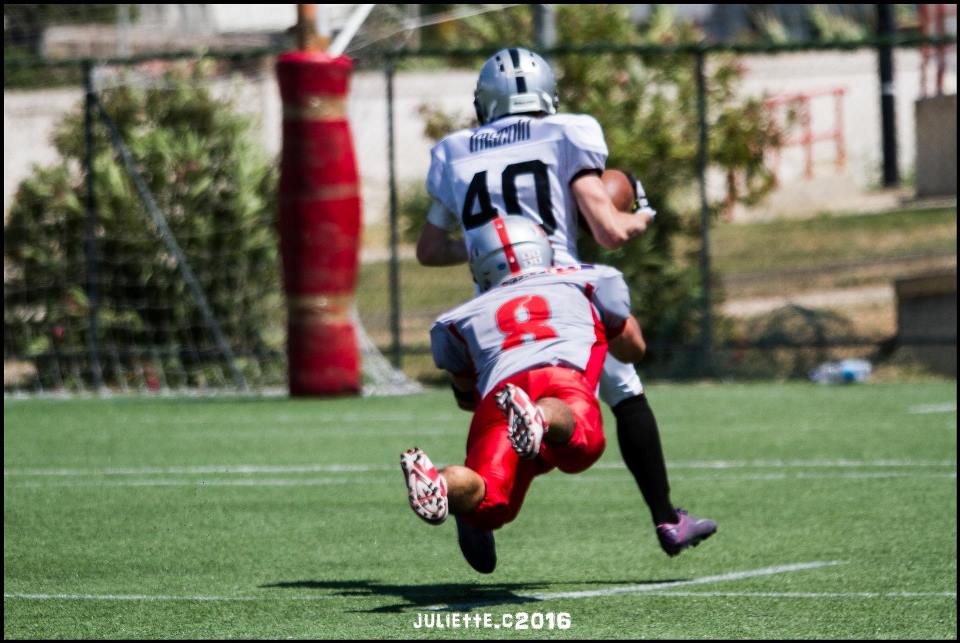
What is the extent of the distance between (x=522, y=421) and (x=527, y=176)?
1.19 metres

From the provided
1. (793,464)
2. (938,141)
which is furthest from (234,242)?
(793,464)

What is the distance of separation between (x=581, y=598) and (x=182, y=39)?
14.5 m

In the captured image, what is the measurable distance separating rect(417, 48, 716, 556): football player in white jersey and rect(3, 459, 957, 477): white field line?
10.4 ft

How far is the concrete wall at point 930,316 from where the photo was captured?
47.4ft

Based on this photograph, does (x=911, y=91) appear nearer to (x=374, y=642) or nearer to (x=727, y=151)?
(x=727, y=151)

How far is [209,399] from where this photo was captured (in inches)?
542

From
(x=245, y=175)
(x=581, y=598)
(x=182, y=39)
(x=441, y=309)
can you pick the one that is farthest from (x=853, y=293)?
(x=581, y=598)

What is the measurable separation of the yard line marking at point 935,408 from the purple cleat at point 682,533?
571 cm

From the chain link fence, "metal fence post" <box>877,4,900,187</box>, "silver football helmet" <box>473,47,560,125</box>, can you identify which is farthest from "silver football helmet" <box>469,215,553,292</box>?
"metal fence post" <box>877,4,900,187</box>

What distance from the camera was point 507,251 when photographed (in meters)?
5.36

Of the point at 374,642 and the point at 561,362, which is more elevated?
the point at 561,362

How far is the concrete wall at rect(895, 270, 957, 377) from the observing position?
14461 millimetres

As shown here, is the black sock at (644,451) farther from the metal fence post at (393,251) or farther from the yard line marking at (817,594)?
the metal fence post at (393,251)

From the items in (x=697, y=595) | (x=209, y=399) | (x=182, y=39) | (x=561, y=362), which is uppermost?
(x=182, y=39)
